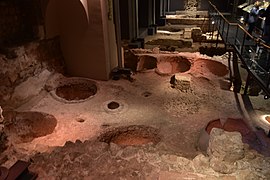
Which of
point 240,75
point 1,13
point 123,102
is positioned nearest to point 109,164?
point 123,102

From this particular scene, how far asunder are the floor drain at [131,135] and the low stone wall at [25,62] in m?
3.66

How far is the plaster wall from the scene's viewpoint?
342 inches

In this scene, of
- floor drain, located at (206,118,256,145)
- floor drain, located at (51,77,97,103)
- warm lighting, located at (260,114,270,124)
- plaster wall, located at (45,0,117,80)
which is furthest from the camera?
floor drain, located at (51,77,97,103)

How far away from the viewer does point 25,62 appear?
823 cm

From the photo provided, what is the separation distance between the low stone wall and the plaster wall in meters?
0.39

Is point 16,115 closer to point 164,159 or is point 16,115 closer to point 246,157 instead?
point 164,159

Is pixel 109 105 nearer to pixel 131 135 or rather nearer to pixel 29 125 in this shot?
pixel 131 135

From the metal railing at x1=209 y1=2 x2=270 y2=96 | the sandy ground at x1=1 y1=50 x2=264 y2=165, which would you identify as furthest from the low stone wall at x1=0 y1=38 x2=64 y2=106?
the metal railing at x1=209 y1=2 x2=270 y2=96

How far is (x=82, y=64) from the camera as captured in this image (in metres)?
9.73

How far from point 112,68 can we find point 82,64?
1.26 m

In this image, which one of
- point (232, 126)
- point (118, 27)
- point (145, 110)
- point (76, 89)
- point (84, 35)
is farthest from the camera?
point (118, 27)

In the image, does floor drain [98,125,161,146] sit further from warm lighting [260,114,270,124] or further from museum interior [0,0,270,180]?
warm lighting [260,114,270,124]

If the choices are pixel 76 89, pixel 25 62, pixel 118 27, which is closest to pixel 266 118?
pixel 118 27

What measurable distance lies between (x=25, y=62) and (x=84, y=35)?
2394 mm
